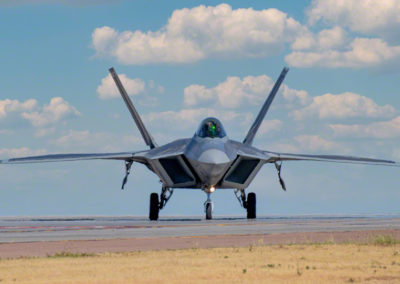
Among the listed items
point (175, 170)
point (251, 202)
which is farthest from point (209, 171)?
point (251, 202)

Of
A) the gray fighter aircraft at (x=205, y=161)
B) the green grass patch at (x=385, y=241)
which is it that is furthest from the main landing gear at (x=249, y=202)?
the green grass patch at (x=385, y=241)

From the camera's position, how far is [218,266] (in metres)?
13.8

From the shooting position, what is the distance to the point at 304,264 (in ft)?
46.8

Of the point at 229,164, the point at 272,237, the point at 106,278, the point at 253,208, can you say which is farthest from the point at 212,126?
the point at 106,278

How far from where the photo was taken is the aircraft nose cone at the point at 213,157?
111 ft

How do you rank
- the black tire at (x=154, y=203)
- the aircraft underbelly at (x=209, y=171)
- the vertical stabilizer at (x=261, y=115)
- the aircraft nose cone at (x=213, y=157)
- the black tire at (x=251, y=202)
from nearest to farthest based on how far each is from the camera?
the aircraft nose cone at (x=213, y=157), the aircraft underbelly at (x=209, y=171), the black tire at (x=154, y=203), the black tire at (x=251, y=202), the vertical stabilizer at (x=261, y=115)

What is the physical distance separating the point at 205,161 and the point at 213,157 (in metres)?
0.40

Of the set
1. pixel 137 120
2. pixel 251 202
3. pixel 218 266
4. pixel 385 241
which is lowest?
pixel 218 266

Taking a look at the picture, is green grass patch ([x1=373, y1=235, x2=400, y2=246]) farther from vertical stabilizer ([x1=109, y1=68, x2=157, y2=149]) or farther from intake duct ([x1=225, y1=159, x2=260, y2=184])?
vertical stabilizer ([x1=109, y1=68, x2=157, y2=149])

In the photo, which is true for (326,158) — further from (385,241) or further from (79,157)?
(385,241)

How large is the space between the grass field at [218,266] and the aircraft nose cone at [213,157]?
1628 cm

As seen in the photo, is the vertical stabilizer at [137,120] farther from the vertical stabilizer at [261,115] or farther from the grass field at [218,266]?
the grass field at [218,266]

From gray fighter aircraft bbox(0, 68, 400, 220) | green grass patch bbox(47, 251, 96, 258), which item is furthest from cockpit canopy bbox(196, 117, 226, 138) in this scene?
green grass patch bbox(47, 251, 96, 258)

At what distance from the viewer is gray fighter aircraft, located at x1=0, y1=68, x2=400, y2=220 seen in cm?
→ 3472
